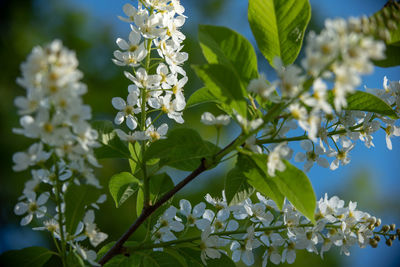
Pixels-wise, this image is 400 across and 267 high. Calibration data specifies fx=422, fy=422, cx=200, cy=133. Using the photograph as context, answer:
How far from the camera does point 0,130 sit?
10484mm

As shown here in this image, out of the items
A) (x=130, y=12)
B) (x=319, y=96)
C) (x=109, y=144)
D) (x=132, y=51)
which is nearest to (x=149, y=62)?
(x=132, y=51)

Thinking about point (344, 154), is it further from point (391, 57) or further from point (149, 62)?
point (149, 62)

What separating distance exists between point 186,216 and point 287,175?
552 mm

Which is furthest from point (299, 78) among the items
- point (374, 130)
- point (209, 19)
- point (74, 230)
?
point (209, 19)

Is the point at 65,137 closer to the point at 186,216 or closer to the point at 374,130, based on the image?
the point at 186,216

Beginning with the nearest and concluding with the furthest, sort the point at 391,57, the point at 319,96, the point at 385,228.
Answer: the point at 319,96 → the point at 391,57 → the point at 385,228

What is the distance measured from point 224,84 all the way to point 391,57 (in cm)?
46

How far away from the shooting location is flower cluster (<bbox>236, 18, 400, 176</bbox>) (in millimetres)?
837

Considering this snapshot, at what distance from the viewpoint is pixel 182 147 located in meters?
1.09

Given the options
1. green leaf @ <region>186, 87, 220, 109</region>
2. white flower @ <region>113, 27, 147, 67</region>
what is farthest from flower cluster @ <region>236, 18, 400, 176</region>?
white flower @ <region>113, 27, 147, 67</region>

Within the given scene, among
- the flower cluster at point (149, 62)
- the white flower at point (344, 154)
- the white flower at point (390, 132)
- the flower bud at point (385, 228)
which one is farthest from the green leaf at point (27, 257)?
the white flower at point (390, 132)

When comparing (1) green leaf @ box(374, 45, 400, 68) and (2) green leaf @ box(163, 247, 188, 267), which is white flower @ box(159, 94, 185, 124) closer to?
(2) green leaf @ box(163, 247, 188, 267)

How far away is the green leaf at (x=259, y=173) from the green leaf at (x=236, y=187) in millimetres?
57

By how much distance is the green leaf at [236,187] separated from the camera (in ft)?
3.92
